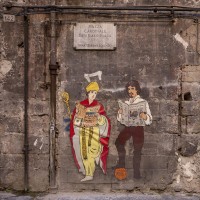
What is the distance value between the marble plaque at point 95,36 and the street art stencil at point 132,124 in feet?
2.69

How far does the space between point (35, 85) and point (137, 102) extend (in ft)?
6.03

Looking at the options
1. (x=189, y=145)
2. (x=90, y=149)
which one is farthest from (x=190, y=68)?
(x=90, y=149)

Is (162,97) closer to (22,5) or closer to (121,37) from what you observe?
(121,37)

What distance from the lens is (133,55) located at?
5738 mm

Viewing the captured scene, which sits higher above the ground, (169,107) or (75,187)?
(169,107)

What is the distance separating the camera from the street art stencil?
5.74 metres

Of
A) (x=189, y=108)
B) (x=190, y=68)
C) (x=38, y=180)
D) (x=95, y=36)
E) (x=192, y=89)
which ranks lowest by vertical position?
(x=38, y=180)

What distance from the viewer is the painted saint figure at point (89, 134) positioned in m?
5.73

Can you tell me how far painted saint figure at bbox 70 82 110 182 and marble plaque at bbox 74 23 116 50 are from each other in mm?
677

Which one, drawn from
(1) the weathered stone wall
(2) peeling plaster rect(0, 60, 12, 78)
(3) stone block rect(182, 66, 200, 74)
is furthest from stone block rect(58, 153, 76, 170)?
(3) stone block rect(182, 66, 200, 74)

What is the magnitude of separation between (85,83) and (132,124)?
1.11 meters

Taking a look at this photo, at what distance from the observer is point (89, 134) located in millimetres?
5742

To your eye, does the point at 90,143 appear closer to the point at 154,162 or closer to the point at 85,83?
the point at 85,83

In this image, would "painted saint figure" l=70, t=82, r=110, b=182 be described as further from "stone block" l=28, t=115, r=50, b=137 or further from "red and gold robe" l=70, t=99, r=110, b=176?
"stone block" l=28, t=115, r=50, b=137
